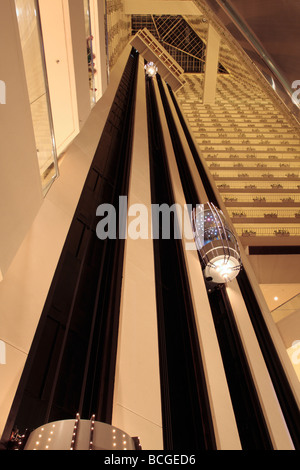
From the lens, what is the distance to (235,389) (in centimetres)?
335

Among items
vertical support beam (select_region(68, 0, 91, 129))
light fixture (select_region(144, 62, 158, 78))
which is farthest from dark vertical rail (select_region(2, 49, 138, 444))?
light fixture (select_region(144, 62, 158, 78))

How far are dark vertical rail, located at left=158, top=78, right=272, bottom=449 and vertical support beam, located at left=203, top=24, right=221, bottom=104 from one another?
14001mm

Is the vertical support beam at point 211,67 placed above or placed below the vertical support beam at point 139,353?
above

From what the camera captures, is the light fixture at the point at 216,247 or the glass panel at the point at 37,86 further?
the light fixture at the point at 216,247

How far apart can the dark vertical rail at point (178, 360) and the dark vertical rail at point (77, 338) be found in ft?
1.70

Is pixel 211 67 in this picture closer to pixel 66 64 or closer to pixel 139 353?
pixel 66 64

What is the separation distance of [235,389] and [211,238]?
1.56m

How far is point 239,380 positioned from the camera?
11.2 feet

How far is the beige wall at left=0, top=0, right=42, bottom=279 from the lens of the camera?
2.23 meters

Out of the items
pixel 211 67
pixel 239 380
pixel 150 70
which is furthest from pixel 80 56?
pixel 211 67

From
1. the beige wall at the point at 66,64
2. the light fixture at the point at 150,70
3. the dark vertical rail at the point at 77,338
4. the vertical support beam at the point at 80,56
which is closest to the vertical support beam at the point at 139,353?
the dark vertical rail at the point at 77,338

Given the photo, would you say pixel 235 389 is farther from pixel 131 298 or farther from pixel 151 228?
pixel 151 228

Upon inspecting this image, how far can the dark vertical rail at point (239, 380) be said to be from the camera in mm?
2930

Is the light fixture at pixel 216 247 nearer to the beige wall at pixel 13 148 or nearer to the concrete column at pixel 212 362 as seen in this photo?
the concrete column at pixel 212 362
